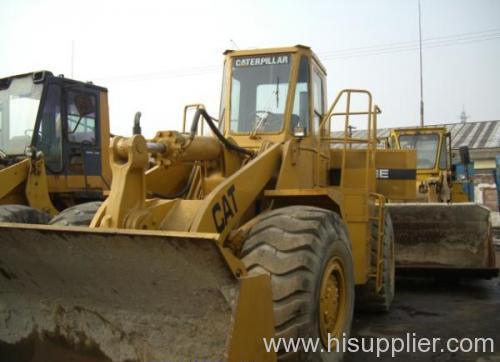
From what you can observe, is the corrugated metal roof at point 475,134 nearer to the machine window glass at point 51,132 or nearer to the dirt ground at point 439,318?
the dirt ground at point 439,318

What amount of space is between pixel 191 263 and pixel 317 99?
129 inches

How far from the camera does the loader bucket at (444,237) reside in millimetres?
7699

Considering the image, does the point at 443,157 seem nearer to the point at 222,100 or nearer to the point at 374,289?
the point at 374,289

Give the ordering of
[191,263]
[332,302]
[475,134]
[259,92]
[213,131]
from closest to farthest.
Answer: [191,263] < [332,302] < [213,131] < [259,92] < [475,134]

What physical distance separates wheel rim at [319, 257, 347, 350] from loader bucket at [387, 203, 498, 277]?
153 inches

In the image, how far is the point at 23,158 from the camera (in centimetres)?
773

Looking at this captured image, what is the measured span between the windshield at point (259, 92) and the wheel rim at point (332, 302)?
1625 mm

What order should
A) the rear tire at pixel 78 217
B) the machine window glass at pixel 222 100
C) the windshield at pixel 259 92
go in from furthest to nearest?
the machine window glass at pixel 222 100 → the windshield at pixel 259 92 → the rear tire at pixel 78 217

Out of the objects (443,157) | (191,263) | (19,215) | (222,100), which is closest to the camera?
(191,263)

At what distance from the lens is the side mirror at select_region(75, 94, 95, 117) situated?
8.27 m

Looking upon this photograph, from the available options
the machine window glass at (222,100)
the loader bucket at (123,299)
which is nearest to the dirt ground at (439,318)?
the loader bucket at (123,299)

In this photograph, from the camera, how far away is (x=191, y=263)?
3.11 m

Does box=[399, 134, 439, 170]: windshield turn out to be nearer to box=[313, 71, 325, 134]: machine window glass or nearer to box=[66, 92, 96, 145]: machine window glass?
box=[313, 71, 325, 134]: machine window glass

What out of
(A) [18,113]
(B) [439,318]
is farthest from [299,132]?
(A) [18,113]
